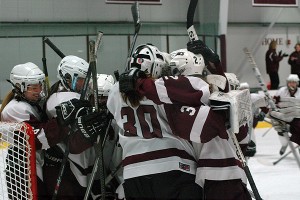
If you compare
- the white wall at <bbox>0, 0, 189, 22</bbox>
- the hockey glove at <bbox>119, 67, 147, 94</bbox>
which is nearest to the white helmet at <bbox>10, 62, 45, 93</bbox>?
the hockey glove at <bbox>119, 67, 147, 94</bbox>

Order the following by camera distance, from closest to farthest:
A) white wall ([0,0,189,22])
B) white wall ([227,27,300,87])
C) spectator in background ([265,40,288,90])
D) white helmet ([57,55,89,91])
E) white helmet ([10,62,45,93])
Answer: white helmet ([10,62,45,93])
white helmet ([57,55,89,91])
white wall ([0,0,189,22])
spectator in background ([265,40,288,90])
white wall ([227,27,300,87])

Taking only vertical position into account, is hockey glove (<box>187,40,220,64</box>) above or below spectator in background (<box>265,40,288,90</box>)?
above

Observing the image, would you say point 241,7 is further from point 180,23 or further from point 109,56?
point 109,56

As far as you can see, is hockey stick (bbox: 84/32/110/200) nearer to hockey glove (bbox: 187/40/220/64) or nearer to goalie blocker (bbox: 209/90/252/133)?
hockey glove (bbox: 187/40/220/64)

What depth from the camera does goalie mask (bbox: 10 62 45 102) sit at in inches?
91.4

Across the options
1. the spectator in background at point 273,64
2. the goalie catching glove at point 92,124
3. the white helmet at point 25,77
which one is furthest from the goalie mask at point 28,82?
the spectator in background at point 273,64

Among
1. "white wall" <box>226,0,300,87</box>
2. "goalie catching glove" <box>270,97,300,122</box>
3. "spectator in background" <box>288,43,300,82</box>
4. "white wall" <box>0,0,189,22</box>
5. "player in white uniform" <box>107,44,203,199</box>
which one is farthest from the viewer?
"white wall" <box>226,0,300,87</box>

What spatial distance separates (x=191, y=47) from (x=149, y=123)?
0.34 m

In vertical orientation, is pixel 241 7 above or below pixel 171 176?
above

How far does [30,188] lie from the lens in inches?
81.4

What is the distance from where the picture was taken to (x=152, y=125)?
1945mm

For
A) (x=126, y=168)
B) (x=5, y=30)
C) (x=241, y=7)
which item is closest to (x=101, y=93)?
(x=126, y=168)

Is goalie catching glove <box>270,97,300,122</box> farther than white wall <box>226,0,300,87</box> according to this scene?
No

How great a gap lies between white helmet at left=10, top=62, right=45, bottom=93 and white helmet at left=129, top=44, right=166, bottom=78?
498 mm
